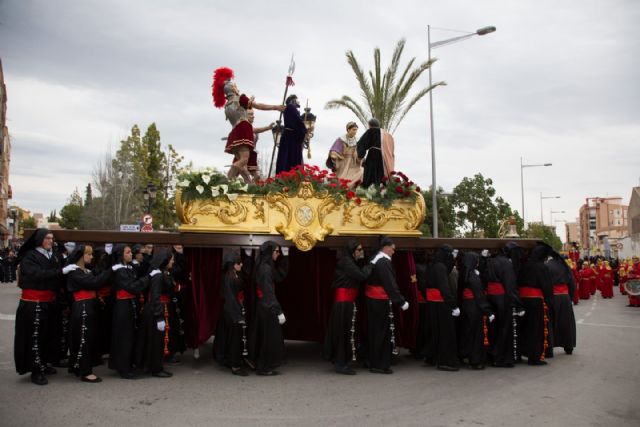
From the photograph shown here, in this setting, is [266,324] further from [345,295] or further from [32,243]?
[32,243]

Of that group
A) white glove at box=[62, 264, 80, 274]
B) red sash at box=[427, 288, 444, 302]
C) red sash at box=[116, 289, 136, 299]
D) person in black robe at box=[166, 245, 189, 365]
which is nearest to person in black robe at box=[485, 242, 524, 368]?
red sash at box=[427, 288, 444, 302]

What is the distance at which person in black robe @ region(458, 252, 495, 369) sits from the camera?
27.9ft

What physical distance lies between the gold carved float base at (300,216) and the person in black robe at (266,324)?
0.41m

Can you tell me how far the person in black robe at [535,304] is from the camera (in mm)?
8805

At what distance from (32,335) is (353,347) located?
467 cm

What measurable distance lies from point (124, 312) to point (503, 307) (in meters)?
6.11

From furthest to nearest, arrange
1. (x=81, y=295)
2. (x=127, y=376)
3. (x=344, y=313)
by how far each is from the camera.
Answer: (x=344, y=313) < (x=127, y=376) < (x=81, y=295)

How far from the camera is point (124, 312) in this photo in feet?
25.0

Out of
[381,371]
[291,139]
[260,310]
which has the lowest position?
[381,371]

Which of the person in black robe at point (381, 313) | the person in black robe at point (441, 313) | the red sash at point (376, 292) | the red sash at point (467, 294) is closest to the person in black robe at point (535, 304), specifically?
the red sash at point (467, 294)

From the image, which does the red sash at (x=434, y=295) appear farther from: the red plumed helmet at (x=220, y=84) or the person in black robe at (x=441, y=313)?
the red plumed helmet at (x=220, y=84)

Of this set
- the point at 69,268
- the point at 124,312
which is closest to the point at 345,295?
the point at 124,312

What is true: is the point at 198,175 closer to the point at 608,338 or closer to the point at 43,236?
the point at 43,236

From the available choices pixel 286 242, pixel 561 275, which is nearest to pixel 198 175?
pixel 286 242
